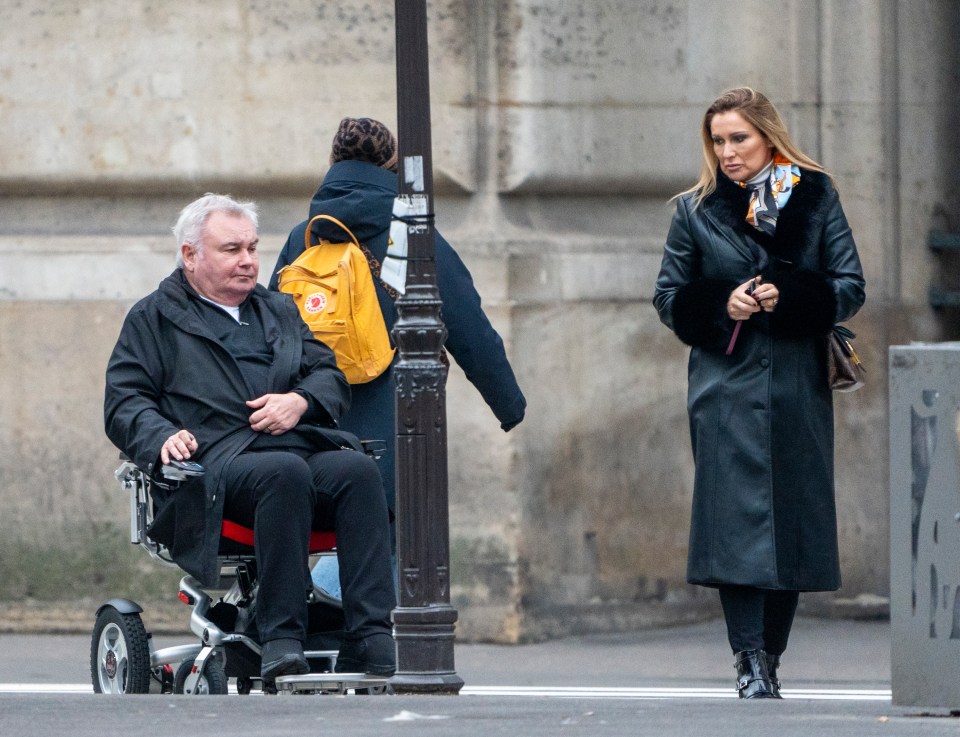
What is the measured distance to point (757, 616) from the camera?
20.8 feet

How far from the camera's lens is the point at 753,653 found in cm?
626

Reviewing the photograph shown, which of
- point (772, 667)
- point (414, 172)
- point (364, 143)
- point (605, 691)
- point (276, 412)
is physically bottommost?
point (605, 691)

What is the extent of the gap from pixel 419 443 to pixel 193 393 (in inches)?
29.0

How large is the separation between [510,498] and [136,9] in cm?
267

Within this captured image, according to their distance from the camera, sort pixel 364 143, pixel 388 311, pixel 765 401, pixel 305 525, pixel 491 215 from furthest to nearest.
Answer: pixel 491 215
pixel 364 143
pixel 388 311
pixel 765 401
pixel 305 525

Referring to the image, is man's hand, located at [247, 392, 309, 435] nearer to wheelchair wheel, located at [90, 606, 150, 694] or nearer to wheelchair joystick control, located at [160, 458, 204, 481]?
wheelchair joystick control, located at [160, 458, 204, 481]

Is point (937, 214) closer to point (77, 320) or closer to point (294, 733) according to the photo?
point (77, 320)

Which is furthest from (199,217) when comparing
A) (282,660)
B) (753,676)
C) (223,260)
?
(753,676)

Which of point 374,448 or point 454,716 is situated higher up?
point 374,448

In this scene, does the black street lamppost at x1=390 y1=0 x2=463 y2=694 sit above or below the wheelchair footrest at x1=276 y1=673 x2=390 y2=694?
above

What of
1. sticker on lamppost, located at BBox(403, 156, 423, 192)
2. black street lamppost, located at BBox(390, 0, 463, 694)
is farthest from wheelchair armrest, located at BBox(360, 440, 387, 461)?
sticker on lamppost, located at BBox(403, 156, 423, 192)

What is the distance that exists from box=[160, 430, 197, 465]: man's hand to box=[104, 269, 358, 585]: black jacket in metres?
0.03

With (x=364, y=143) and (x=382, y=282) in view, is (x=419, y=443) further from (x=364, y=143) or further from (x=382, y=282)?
(x=364, y=143)

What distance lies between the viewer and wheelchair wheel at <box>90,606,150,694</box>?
6195 mm
